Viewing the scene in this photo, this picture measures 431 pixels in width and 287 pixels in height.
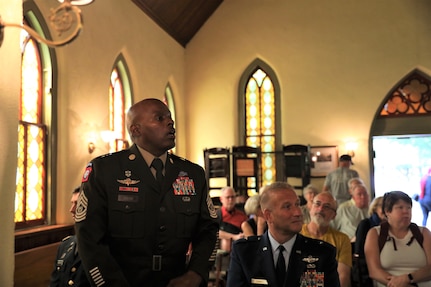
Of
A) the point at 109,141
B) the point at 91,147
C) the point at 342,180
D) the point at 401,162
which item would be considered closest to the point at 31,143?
the point at 91,147

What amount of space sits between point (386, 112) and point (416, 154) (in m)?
1.40

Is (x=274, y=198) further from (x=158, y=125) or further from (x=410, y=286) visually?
(x=410, y=286)

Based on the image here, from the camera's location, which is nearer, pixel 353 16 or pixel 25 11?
pixel 25 11

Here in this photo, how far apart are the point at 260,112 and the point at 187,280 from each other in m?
8.99

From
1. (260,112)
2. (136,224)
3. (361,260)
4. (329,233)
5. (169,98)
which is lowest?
(361,260)

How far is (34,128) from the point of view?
6.11 meters

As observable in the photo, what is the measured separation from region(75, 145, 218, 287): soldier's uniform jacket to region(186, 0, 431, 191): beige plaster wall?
27.9ft

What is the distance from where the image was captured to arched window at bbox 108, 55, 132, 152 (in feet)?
26.6

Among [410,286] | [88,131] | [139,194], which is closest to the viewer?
[139,194]

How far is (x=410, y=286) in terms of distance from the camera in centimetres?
358

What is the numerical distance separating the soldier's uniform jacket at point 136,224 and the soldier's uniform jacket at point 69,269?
56 cm

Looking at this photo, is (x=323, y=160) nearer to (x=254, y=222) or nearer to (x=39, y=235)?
(x=254, y=222)

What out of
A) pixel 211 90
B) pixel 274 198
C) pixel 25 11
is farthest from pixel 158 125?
pixel 211 90

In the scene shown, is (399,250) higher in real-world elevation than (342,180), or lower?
lower
